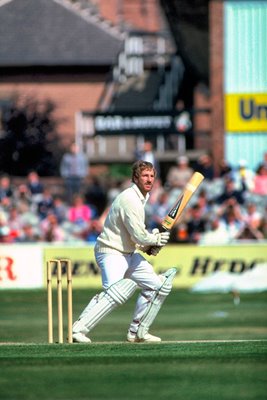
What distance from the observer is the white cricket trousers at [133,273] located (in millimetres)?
11742

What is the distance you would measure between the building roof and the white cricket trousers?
64.0 feet

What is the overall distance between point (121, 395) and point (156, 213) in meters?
16.5

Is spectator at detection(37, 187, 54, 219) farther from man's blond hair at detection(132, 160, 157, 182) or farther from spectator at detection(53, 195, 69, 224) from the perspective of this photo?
man's blond hair at detection(132, 160, 157, 182)

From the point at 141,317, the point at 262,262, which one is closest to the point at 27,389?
the point at 141,317

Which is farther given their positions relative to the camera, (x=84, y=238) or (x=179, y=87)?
(x=179, y=87)

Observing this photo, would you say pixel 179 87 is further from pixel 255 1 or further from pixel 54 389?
pixel 54 389

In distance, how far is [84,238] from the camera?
975 inches

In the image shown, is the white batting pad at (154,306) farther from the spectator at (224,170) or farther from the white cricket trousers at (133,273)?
the spectator at (224,170)

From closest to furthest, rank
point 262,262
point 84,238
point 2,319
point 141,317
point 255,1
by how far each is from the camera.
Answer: point 141,317 → point 2,319 → point 262,262 → point 84,238 → point 255,1

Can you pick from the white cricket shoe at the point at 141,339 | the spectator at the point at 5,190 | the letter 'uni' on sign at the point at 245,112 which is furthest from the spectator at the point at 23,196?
the white cricket shoe at the point at 141,339

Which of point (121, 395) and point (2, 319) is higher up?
point (121, 395)

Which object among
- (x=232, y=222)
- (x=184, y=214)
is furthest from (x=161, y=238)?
(x=184, y=214)

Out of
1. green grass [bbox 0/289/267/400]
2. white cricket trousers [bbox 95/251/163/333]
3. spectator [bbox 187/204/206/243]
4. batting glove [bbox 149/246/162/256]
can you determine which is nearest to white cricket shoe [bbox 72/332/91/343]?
green grass [bbox 0/289/267/400]

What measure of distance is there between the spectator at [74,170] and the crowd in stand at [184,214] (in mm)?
490
